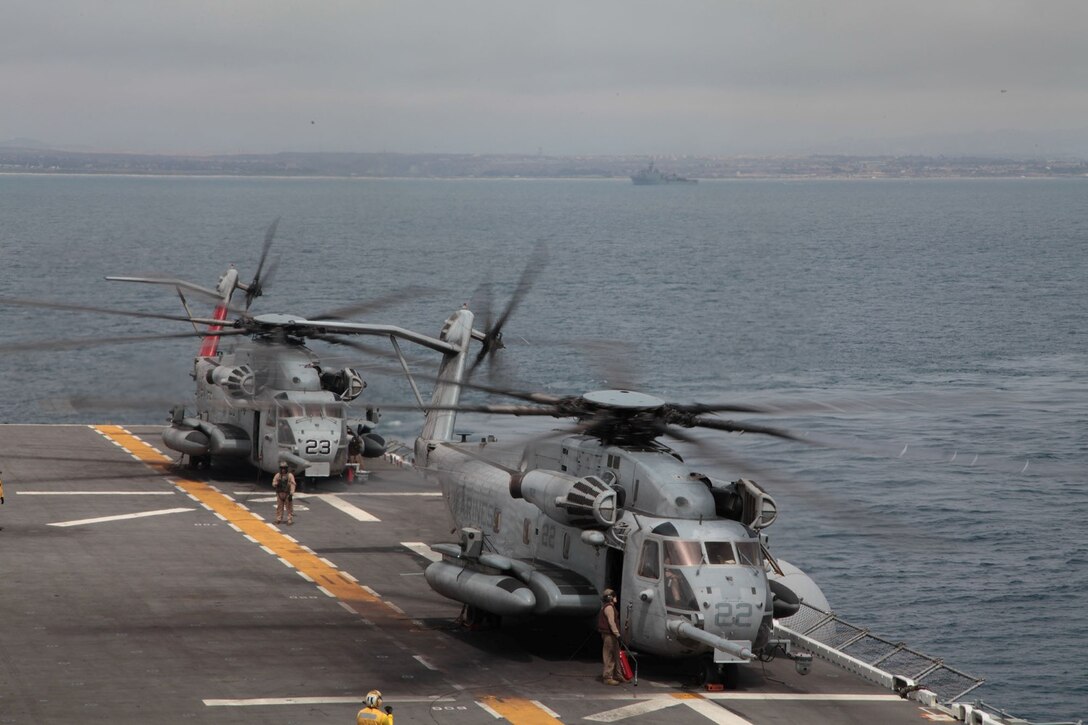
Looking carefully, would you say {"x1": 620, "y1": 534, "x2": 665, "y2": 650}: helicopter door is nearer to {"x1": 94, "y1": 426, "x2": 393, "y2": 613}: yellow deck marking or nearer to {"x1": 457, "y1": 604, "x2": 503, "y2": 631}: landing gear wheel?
{"x1": 457, "y1": 604, "x2": 503, "y2": 631}: landing gear wheel

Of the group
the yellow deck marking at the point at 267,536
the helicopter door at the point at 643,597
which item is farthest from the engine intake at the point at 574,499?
the yellow deck marking at the point at 267,536

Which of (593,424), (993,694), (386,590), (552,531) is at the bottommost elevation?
(993,694)

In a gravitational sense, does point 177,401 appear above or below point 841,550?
above

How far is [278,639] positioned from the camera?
28.0 metres

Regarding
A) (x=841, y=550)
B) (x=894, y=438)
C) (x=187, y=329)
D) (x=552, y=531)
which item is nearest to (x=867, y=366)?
(x=894, y=438)

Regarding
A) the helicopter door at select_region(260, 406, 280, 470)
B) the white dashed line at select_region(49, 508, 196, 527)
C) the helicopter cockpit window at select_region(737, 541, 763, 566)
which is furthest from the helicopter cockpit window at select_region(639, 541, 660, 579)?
the helicopter door at select_region(260, 406, 280, 470)

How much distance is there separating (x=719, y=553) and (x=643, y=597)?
1.58 metres

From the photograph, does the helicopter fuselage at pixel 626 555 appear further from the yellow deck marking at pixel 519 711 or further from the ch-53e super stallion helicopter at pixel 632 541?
the yellow deck marking at pixel 519 711

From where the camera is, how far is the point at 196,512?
4088cm

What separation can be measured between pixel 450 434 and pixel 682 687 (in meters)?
11.9

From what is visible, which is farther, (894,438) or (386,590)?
(894,438)

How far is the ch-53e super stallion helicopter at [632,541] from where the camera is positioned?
2498cm

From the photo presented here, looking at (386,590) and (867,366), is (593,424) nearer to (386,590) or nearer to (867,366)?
(386,590)

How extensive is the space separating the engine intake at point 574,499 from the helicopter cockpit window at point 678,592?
1578 mm
